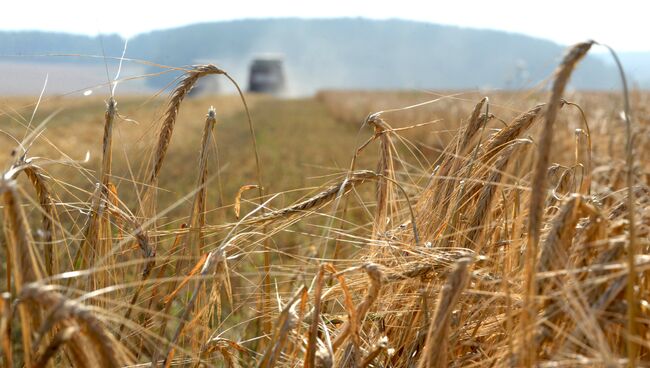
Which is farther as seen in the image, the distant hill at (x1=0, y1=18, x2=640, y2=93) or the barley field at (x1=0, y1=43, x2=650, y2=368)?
the distant hill at (x1=0, y1=18, x2=640, y2=93)

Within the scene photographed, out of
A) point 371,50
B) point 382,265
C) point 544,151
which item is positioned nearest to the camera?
point 544,151

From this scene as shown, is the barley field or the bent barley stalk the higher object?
the bent barley stalk

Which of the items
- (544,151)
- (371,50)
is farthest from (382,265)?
(371,50)

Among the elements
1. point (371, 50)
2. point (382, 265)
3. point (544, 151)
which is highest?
point (371, 50)

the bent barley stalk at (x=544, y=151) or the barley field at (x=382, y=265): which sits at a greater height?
the bent barley stalk at (x=544, y=151)

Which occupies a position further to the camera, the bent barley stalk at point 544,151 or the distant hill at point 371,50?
the distant hill at point 371,50

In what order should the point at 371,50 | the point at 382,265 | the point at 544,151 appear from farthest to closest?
the point at 371,50
the point at 382,265
the point at 544,151

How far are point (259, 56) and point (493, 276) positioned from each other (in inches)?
2299

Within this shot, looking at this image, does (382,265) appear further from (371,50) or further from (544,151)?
(371,50)

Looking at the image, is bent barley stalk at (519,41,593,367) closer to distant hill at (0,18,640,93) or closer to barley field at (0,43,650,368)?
barley field at (0,43,650,368)

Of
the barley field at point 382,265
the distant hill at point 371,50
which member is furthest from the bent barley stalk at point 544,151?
the distant hill at point 371,50

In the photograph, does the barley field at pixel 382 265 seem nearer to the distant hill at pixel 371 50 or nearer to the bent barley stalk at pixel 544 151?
the bent barley stalk at pixel 544 151

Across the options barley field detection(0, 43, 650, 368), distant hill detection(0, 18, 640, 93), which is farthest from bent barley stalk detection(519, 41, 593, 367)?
distant hill detection(0, 18, 640, 93)

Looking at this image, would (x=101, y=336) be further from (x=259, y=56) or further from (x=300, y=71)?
(x=300, y=71)
